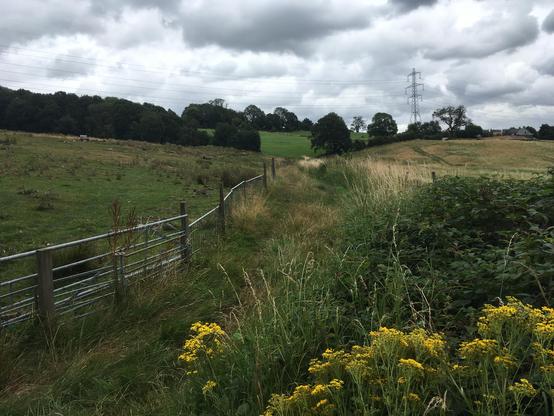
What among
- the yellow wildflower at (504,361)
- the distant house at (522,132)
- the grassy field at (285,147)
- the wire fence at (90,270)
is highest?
the distant house at (522,132)

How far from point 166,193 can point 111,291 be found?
1418 cm

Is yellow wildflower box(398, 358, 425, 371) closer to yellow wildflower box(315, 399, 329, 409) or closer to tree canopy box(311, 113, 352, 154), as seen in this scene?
yellow wildflower box(315, 399, 329, 409)

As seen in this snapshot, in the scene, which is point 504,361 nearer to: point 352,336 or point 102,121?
point 352,336

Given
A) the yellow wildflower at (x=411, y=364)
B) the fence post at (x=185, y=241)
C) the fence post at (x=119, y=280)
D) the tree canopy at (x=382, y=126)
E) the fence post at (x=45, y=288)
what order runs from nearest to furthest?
the yellow wildflower at (x=411, y=364), the fence post at (x=45, y=288), the fence post at (x=119, y=280), the fence post at (x=185, y=241), the tree canopy at (x=382, y=126)

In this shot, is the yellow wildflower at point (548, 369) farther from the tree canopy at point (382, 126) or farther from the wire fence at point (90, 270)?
the tree canopy at point (382, 126)

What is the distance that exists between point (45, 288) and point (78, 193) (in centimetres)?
1432

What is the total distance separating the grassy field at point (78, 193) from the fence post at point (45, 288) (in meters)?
5.27

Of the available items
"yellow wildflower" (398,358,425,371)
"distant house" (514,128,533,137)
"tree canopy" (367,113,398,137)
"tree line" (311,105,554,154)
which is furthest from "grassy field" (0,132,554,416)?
"distant house" (514,128,533,137)

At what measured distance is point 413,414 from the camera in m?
2.23

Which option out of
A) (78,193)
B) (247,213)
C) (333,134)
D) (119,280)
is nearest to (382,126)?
(333,134)

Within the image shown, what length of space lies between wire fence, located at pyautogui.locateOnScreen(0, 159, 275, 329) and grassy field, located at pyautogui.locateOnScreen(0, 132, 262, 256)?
110 inches

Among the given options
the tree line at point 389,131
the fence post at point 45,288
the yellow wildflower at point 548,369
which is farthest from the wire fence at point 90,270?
the tree line at point 389,131

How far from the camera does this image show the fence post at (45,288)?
468cm

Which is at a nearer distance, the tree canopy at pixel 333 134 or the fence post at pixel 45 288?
the fence post at pixel 45 288
